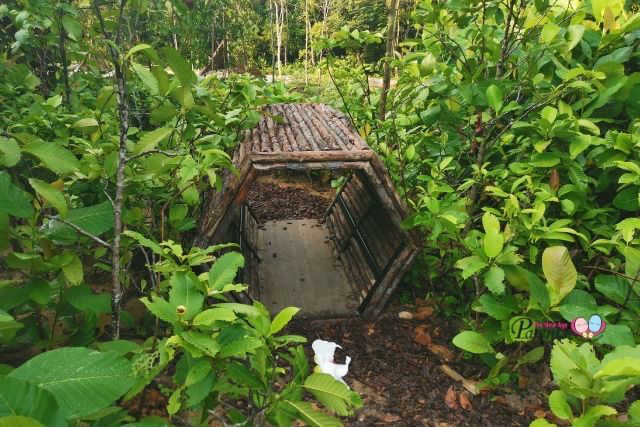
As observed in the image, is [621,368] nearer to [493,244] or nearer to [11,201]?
[493,244]

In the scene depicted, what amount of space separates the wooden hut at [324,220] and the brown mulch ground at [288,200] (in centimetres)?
33

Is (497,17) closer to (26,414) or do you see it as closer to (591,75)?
(591,75)

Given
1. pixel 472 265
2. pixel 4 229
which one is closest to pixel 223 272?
pixel 4 229

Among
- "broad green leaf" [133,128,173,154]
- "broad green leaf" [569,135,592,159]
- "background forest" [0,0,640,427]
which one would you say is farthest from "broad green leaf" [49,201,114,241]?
A: "broad green leaf" [569,135,592,159]

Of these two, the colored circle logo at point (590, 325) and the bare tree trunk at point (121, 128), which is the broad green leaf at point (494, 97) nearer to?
the colored circle logo at point (590, 325)

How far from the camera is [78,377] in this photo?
965mm

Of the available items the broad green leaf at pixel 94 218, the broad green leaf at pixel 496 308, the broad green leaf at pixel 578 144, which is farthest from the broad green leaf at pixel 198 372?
the broad green leaf at pixel 578 144

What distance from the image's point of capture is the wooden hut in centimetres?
300

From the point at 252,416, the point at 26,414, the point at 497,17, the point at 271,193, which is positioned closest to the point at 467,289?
the point at 497,17

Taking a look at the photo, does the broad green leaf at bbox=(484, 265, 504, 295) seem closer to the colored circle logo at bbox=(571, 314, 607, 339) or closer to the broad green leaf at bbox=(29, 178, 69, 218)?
the colored circle logo at bbox=(571, 314, 607, 339)

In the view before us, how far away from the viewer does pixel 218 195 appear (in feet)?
9.60

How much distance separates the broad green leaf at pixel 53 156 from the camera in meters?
1.44

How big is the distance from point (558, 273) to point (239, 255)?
5.25 ft

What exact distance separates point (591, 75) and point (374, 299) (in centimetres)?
226
